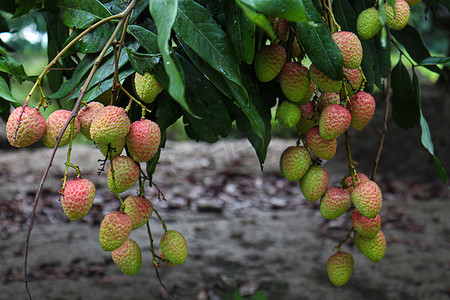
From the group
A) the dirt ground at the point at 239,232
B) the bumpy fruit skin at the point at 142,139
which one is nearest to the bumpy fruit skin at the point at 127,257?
the bumpy fruit skin at the point at 142,139

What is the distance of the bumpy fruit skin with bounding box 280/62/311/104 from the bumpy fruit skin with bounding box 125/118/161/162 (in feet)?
0.65

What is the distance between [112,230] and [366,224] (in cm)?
38

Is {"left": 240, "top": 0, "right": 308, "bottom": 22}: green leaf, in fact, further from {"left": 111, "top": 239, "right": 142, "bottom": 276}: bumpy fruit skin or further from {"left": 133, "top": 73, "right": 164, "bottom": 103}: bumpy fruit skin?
{"left": 111, "top": 239, "right": 142, "bottom": 276}: bumpy fruit skin

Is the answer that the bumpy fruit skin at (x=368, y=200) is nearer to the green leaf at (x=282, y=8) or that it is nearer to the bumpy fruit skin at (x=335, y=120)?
the bumpy fruit skin at (x=335, y=120)

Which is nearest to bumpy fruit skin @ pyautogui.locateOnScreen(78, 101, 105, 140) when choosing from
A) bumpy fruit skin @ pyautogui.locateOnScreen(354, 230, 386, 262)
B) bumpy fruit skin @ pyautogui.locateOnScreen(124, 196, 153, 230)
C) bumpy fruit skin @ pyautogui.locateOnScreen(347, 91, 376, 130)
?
bumpy fruit skin @ pyautogui.locateOnScreen(124, 196, 153, 230)

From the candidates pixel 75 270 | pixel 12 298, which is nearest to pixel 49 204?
pixel 75 270

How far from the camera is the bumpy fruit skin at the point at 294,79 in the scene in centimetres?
62

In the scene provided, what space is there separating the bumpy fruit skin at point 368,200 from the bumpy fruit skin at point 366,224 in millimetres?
39

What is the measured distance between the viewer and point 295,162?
27.7 inches

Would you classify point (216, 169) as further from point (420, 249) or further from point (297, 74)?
point (297, 74)

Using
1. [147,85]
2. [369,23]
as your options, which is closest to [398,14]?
[369,23]

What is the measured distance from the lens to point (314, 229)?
2529 mm

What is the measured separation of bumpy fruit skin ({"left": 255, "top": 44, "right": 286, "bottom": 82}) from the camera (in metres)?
0.61

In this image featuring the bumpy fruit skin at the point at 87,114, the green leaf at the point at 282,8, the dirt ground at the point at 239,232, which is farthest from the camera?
the dirt ground at the point at 239,232
